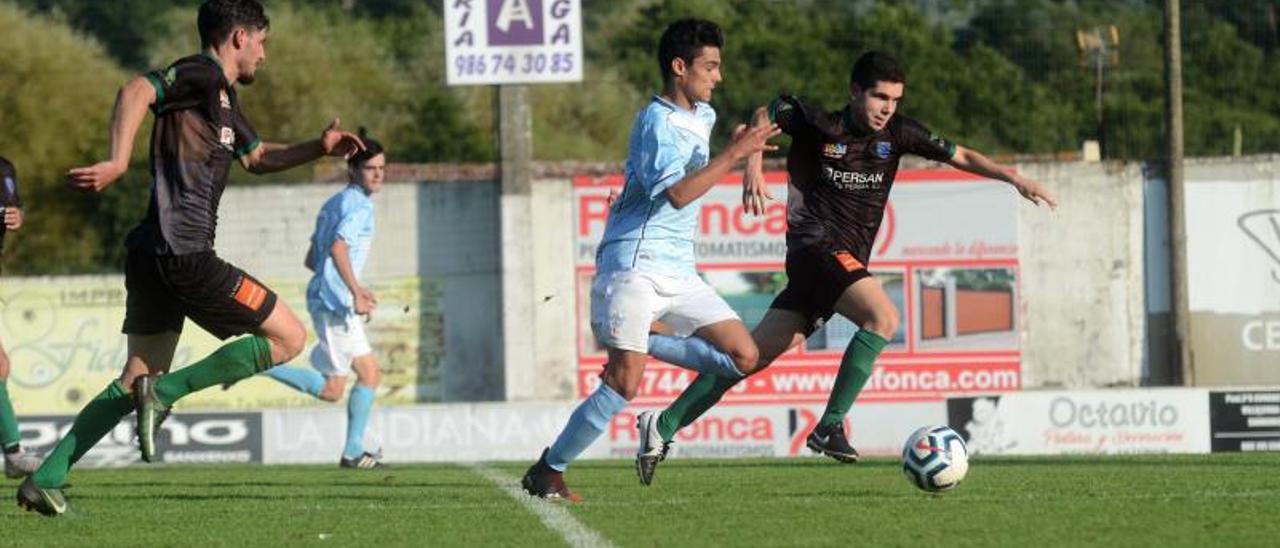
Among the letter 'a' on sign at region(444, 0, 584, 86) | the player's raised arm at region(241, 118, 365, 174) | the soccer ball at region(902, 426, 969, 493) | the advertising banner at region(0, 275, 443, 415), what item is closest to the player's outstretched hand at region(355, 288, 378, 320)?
the player's raised arm at region(241, 118, 365, 174)

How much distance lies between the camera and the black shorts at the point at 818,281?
34.3 ft

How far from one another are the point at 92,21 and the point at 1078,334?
111 feet

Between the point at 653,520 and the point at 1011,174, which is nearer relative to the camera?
the point at 653,520

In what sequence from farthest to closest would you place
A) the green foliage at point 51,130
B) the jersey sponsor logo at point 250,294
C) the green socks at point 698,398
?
the green foliage at point 51,130
the green socks at point 698,398
the jersey sponsor logo at point 250,294

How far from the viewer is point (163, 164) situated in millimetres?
8828

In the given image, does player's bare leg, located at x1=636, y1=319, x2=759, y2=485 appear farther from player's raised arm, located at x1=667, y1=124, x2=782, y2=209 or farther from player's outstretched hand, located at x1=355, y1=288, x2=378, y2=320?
player's outstretched hand, located at x1=355, y1=288, x2=378, y2=320

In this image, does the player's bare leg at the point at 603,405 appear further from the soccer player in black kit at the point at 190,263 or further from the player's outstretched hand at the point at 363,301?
the player's outstretched hand at the point at 363,301

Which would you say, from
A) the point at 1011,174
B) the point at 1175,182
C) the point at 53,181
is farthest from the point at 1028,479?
the point at 53,181

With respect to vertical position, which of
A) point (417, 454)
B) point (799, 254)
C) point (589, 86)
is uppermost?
point (589, 86)

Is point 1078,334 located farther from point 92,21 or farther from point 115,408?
point 92,21

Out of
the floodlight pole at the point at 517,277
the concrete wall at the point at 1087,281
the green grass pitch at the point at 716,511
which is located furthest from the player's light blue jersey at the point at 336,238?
the concrete wall at the point at 1087,281

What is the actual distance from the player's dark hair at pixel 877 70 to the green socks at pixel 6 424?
→ 4.82 m

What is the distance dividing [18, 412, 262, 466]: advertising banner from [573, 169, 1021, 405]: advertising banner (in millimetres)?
10247

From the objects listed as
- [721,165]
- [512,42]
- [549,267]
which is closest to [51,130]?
[549,267]
